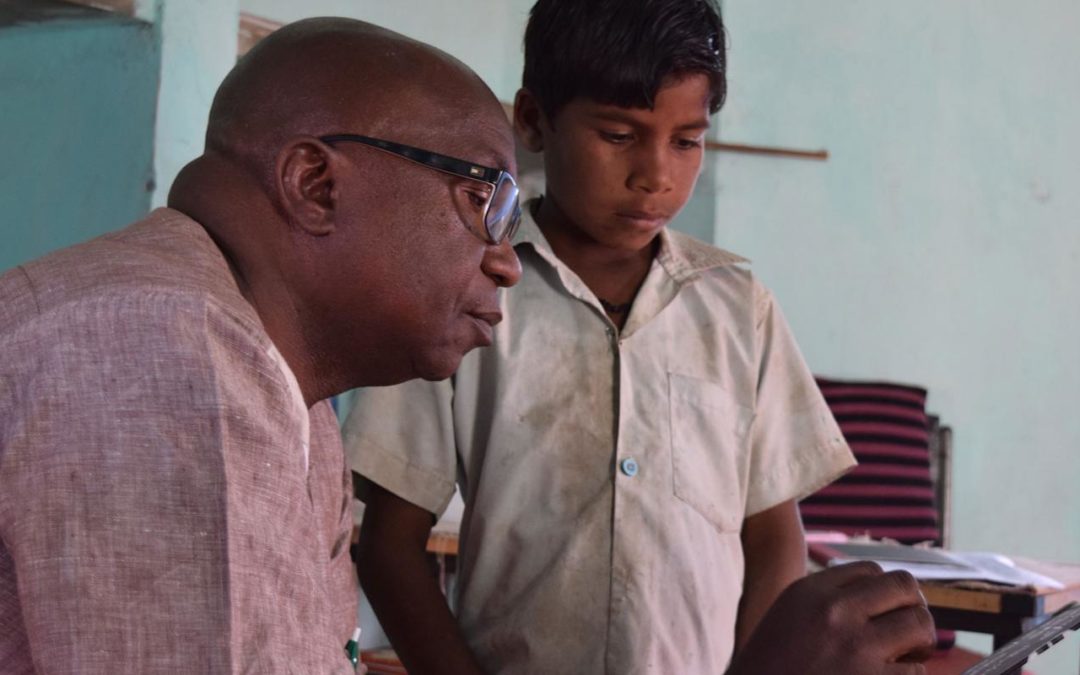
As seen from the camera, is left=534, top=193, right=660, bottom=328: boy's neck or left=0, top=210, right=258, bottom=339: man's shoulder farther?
left=534, top=193, right=660, bottom=328: boy's neck

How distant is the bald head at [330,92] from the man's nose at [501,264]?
15cm

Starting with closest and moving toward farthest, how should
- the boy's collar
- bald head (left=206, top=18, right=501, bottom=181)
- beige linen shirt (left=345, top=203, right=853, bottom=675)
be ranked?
bald head (left=206, top=18, right=501, bottom=181), beige linen shirt (left=345, top=203, right=853, bottom=675), the boy's collar

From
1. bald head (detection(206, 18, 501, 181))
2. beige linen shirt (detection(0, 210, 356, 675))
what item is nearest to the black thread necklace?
bald head (detection(206, 18, 501, 181))

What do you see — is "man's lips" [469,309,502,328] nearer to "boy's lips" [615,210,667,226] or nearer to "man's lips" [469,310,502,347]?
"man's lips" [469,310,502,347]

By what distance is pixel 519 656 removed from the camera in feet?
5.32

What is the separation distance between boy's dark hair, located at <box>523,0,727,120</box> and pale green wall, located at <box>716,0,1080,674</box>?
2922 millimetres

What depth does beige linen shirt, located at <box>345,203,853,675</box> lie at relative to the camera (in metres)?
1.63

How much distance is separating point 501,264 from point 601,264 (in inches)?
20.9

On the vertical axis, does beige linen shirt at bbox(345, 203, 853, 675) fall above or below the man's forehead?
below

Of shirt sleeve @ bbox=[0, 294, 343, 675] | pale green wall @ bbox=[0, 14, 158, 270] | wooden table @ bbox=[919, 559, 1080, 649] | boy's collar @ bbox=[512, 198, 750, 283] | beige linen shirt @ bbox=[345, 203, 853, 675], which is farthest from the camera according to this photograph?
pale green wall @ bbox=[0, 14, 158, 270]

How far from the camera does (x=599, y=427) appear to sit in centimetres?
170

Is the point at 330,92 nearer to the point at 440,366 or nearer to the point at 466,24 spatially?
the point at 440,366

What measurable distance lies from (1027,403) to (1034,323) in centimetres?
32

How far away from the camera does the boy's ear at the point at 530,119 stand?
5.89 feet
